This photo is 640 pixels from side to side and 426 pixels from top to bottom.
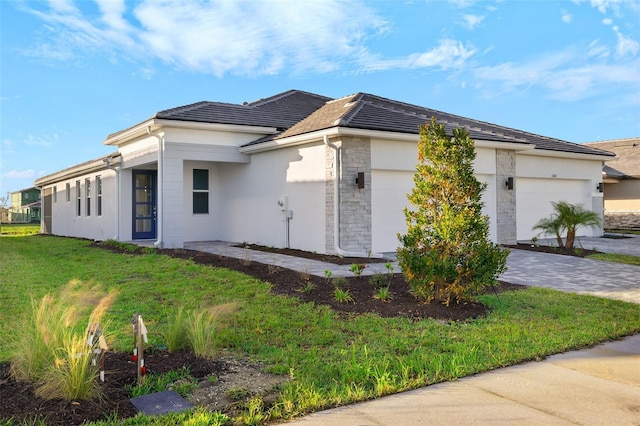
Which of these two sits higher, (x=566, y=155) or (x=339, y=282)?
(x=566, y=155)

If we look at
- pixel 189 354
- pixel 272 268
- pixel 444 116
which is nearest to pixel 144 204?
pixel 272 268

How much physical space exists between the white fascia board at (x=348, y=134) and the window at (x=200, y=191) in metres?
2.27

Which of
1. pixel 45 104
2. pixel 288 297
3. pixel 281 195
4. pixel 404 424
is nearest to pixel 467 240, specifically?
pixel 288 297

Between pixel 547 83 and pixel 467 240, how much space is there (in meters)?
13.1

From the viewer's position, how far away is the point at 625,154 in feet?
89.8

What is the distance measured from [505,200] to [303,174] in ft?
21.5

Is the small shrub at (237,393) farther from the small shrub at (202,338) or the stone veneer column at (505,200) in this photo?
the stone veneer column at (505,200)

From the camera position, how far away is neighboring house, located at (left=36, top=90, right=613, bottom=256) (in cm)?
1151

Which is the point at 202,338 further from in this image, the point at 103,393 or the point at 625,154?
the point at 625,154

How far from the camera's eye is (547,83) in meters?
16.9

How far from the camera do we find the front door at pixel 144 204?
54.8ft

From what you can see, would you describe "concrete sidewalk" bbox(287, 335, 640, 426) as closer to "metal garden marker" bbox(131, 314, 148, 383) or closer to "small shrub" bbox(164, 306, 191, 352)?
"metal garden marker" bbox(131, 314, 148, 383)

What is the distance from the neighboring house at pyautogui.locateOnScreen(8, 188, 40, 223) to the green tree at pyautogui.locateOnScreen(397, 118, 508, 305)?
2071 inches

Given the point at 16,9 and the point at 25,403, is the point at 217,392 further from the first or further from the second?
the point at 16,9
